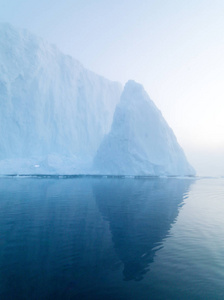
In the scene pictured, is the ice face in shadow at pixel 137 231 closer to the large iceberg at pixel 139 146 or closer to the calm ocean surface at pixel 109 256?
the calm ocean surface at pixel 109 256

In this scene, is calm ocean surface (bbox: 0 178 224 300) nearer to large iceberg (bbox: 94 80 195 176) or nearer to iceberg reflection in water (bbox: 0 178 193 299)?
iceberg reflection in water (bbox: 0 178 193 299)

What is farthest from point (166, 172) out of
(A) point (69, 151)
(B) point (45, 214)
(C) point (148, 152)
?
(B) point (45, 214)

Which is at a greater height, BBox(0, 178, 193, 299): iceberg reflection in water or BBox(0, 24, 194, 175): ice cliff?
BBox(0, 24, 194, 175): ice cliff

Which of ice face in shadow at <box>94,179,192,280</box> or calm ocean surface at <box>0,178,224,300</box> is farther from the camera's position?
ice face in shadow at <box>94,179,192,280</box>

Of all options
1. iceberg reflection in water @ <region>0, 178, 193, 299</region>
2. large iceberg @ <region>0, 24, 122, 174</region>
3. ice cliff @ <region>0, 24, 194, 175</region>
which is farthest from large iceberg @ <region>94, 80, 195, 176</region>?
iceberg reflection in water @ <region>0, 178, 193, 299</region>

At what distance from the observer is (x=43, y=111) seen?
58031mm

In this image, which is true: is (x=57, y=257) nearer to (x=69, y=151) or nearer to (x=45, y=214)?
(x=45, y=214)

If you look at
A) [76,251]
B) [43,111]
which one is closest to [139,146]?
[43,111]

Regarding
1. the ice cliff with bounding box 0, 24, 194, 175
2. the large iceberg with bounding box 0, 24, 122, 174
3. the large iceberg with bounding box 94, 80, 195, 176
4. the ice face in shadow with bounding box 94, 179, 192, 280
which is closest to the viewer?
the ice face in shadow with bounding box 94, 179, 192, 280

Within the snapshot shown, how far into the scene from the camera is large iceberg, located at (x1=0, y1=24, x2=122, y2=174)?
49.7 m

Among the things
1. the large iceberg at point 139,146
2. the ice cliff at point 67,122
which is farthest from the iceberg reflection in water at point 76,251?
the ice cliff at point 67,122

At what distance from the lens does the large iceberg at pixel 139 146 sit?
44.4 meters

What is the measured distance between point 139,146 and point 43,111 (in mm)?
27405

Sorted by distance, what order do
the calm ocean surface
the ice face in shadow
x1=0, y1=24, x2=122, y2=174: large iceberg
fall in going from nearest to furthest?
the calm ocean surface
the ice face in shadow
x1=0, y1=24, x2=122, y2=174: large iceberg
